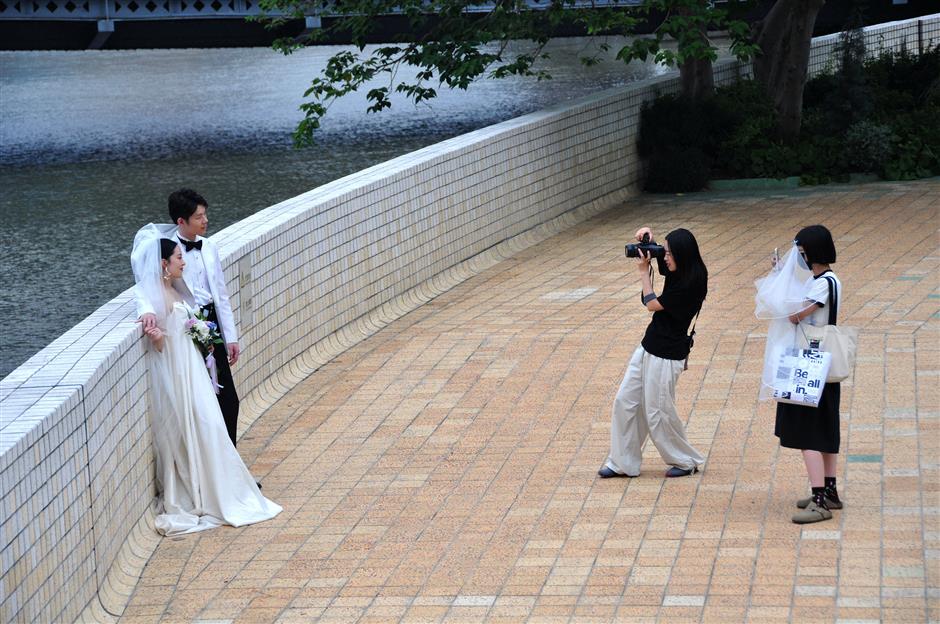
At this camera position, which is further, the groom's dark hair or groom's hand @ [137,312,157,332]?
the groom's dark hair

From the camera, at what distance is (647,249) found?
7.51 m

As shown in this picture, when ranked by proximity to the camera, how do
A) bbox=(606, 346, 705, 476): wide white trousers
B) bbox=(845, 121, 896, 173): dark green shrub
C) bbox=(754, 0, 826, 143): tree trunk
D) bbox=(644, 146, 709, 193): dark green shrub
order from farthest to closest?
bbox=(754, 0, 826, 143): tree trunk < bbox=(845, 121, 896, 173): dark green shrub < bbox=(644, 146, 709, 193): dark green shrub < bbox=(606, 346, 705, 476): wide white trousers

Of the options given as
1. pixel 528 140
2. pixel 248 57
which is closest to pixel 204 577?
pixel 528 140

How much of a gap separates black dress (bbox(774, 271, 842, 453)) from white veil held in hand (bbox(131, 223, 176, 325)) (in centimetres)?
319

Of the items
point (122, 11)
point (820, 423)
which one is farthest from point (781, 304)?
point (122, 11)

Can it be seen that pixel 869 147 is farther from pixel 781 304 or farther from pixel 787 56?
pixel 781 304

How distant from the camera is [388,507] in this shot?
755 centimetres

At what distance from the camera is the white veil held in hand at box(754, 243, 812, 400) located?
7039 mm

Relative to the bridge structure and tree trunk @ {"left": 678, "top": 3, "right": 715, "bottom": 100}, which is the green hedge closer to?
tree trunk @ {"left": 678, "top": 3, "right": 715, "bottom": 100}

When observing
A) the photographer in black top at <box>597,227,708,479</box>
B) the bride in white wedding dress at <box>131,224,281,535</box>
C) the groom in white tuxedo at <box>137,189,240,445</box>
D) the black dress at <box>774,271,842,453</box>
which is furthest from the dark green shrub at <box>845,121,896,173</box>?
the bride in white wedding dress at <box>131,224,281,535</box>

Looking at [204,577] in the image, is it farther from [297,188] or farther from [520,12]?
[297,188]

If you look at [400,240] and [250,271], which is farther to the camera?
[400,240]

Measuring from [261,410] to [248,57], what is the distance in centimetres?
5344

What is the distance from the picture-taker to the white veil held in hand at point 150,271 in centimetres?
742
